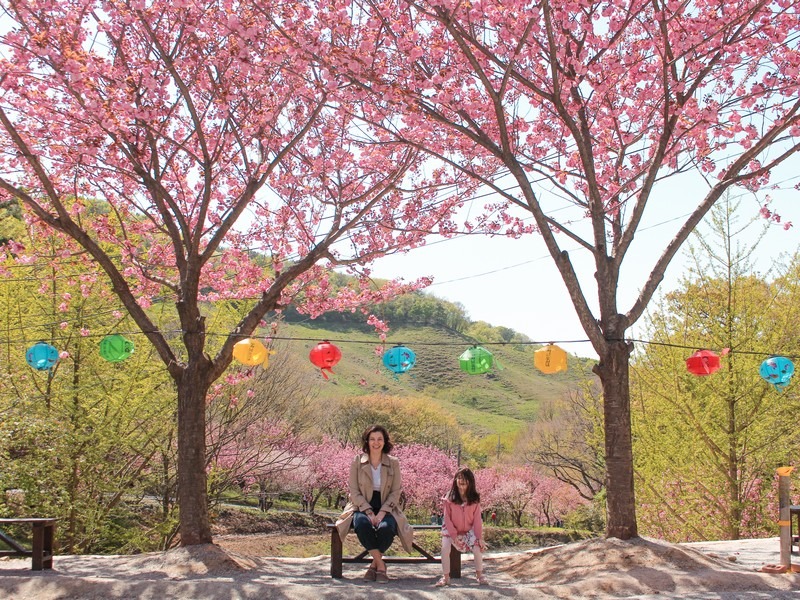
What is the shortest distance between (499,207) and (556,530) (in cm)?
2120

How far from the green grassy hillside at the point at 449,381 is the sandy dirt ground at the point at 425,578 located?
1997 inches

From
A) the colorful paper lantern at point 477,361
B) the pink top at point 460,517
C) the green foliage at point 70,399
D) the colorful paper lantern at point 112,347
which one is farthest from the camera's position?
the green foliage at point 70,399

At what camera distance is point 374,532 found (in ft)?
20.3

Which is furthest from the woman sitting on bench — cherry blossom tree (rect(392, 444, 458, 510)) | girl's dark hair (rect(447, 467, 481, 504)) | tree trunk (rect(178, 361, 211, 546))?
cherry blossom tree (rect(392, 444, 458, 510))

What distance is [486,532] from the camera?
80.3 ft

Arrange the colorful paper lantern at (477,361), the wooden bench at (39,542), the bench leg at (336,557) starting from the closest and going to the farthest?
the bench leg at (336,557) → the wooden bench at (39,542) → the colorful paper lantern at (477,361)

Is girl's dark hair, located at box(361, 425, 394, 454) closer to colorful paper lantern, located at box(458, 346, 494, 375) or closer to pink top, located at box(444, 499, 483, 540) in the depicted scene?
pink top, located at box(444, 499, 483, 540)

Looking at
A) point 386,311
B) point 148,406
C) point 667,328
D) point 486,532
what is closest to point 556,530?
point 486,532

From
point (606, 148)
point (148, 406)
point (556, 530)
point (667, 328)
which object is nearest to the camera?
point (606, 148)

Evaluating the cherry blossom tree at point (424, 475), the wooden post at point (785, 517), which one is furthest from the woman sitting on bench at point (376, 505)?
the cherry blossom tree at point (424, 475)

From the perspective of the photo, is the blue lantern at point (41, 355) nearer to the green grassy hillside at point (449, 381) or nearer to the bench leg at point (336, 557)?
the bench leg at point (336, 557)

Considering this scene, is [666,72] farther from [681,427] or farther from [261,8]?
[681,427]

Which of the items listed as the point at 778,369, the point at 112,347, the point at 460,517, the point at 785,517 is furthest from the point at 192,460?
the point at 778,369

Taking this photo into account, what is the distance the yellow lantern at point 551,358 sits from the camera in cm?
707
